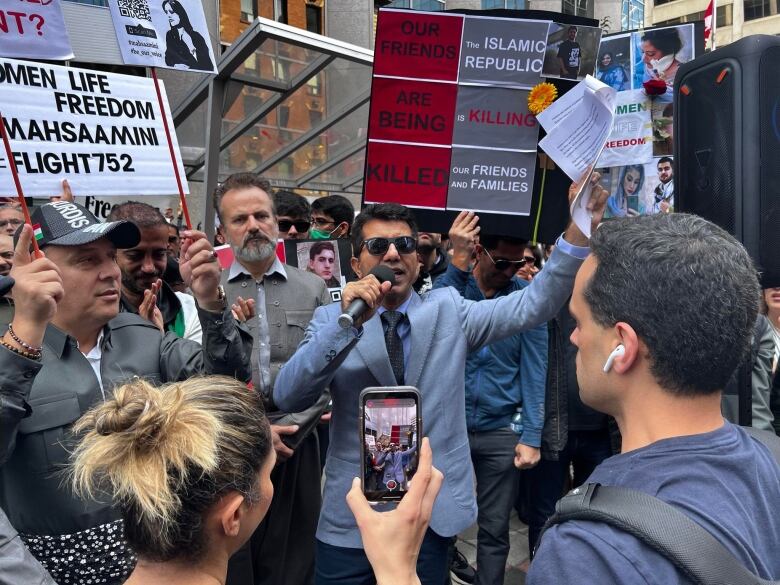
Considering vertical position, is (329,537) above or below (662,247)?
below

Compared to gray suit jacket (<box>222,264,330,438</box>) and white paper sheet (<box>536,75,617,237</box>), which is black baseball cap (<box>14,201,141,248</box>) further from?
white paper sheet (<box>536,75,617,237</box>)

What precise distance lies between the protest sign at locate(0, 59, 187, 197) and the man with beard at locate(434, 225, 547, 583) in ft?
5.15

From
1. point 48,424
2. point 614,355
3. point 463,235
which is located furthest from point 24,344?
point 463,235

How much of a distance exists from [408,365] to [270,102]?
14.3 feet

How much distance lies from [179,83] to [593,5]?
21842 mm

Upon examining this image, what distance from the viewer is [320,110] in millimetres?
6516

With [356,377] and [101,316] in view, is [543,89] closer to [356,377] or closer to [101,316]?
[356,377]

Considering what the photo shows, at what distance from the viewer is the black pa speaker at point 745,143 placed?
82.4 inches

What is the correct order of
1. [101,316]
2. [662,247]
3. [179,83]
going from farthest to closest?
[179,83] → [101,316] → [662,247]

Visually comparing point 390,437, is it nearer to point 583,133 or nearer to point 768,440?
point 768,440

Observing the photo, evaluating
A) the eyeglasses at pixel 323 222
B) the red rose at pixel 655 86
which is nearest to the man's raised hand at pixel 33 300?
the eyeglasses at pixel 323 222

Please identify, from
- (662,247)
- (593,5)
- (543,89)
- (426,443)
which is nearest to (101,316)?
(426,443)

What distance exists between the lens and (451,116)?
10.2 feet

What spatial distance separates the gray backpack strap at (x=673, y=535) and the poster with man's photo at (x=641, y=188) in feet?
12.4
